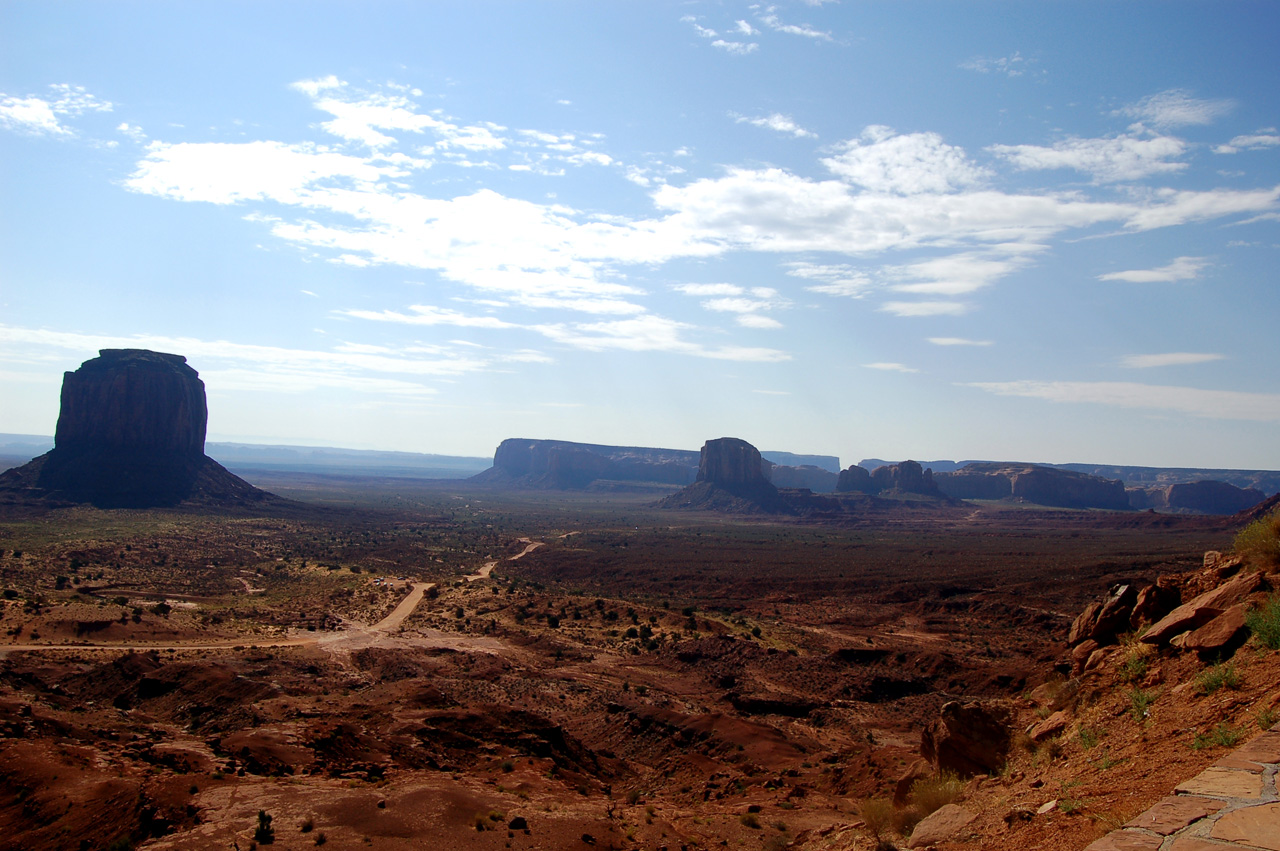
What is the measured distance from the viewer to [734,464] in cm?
18862

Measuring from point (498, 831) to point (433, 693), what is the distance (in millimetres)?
12701

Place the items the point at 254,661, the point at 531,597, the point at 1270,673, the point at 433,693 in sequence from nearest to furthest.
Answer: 1. the point at 1270,673
2. the point at 433,693
3. the point at 254,661
4. the point at 531,597

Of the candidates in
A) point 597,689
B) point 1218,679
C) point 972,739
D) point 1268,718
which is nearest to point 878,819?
point 972,739

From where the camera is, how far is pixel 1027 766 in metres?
10.3

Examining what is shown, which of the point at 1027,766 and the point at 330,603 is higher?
the point at 1027,766

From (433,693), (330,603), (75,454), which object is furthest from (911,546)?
(75,454)

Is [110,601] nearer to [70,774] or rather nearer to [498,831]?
[70,774]

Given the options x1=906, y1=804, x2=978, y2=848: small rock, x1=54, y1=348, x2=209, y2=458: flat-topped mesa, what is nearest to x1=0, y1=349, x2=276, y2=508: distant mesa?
x1=54, y1=348, x2=209, y2=458: flat-topped mesa

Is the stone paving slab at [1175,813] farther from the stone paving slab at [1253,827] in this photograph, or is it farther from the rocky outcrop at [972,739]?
the rocky outcrop at [972,739]

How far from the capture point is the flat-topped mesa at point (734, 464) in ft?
613

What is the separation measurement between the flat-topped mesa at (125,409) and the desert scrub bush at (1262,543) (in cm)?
13349

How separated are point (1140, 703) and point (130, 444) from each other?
133518 mm

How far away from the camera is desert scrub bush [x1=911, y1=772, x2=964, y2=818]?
10688mm

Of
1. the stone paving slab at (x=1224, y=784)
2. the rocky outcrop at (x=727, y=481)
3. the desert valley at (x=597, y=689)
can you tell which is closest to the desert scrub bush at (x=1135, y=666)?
the desert valley at (x=597, y=689)
